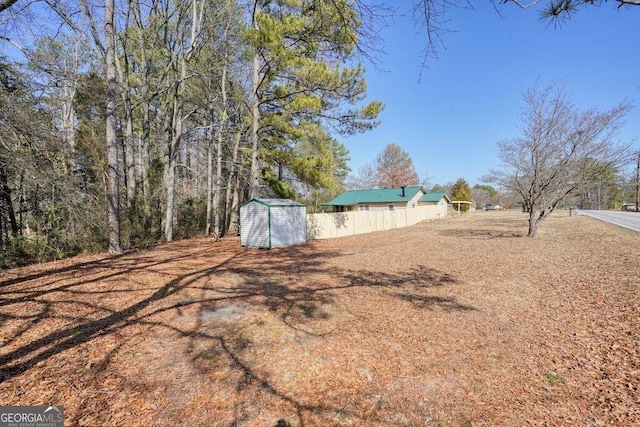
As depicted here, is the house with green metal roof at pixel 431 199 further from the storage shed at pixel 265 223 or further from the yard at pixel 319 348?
the yard at pixel 319 348

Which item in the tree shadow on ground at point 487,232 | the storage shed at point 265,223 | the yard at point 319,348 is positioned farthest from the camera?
the tree shadow on ground at point 487,232

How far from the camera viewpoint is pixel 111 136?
815 cm

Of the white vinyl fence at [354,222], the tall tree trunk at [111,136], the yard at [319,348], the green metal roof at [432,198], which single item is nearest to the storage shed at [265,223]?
the white vinyl fence at [354,222]

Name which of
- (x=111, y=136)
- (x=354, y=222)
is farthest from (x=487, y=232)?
(x=111, y=136)

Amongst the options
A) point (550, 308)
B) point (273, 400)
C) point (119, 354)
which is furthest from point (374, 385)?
point (550, 308)

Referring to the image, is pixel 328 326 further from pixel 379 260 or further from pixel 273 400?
pixel 379 260

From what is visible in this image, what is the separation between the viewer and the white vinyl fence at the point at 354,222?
1495 centimetres

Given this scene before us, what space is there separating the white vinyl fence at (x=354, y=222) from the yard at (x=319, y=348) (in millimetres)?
8713

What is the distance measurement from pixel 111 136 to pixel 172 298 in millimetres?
6254

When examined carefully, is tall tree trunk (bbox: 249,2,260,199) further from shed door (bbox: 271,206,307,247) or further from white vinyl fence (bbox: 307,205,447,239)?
white vinyl fence (bbox: 307,205,447,239)

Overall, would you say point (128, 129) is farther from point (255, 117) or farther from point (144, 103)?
point (255, 117)

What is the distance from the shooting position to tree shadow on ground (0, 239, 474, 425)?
300 cm

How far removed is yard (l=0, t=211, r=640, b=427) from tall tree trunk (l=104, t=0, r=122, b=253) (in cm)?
194

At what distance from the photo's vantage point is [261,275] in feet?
21.7
